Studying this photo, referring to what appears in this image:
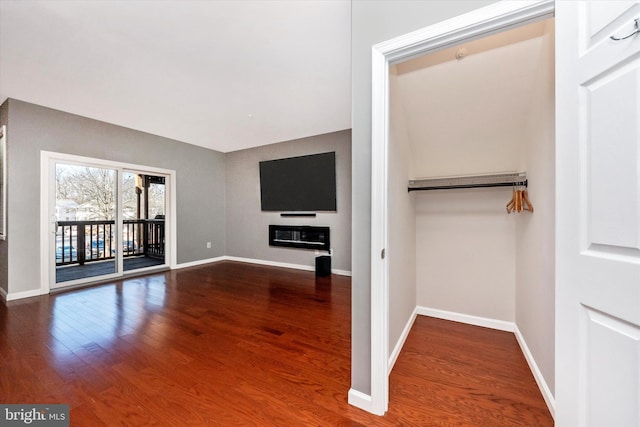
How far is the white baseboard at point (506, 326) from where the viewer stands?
4.82 ft

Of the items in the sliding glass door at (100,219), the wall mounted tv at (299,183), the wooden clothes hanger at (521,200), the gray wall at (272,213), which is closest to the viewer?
the wooden clothes hanger at (521,200)

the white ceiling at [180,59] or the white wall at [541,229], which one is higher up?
the white ceiling at [180,59]

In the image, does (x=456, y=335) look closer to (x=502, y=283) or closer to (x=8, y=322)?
(x=502, y=283)

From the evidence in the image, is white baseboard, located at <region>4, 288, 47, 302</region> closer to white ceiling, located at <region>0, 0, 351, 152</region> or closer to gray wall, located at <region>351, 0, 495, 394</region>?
white ceiling, located at <region>0, 0, 351, 152</region>

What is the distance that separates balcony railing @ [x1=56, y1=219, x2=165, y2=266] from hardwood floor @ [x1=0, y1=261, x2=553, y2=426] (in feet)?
6.21

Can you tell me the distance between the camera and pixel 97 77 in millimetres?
2646

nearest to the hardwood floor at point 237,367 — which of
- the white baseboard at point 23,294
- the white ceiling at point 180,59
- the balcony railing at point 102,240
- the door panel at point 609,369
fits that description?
the white baseboard at point 23,294

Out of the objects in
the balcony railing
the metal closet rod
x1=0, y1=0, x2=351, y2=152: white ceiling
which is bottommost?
the balcony railing

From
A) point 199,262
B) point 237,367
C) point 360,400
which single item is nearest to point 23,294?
point 199,262

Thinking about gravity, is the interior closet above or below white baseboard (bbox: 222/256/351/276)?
above

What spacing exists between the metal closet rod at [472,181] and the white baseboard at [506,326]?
1.23 m

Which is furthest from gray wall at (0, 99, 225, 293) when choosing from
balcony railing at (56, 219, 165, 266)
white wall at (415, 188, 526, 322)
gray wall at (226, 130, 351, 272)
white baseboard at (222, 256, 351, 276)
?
white wall at (415, 188, 526, 322)

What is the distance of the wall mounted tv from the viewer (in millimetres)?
4520

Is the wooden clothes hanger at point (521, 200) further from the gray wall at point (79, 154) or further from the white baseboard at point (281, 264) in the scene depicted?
the gray wall at point (79, 154)
